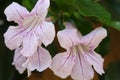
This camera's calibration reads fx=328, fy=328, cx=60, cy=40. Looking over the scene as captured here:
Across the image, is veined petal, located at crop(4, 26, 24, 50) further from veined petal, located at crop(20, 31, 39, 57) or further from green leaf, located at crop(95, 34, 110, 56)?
green leaf, located at crop(95, 34, 110, 56)

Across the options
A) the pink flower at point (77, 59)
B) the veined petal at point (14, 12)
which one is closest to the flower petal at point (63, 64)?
the pink flower at point (77, 59)

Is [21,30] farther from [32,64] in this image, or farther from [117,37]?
[117,37]

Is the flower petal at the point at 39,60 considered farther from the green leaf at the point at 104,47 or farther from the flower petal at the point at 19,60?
the green leaf at the point at 104,47

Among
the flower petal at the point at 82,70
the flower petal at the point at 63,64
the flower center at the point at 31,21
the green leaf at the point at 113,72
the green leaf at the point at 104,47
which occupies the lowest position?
the green leaf at the point at 113,72

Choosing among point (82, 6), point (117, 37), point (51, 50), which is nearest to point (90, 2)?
point (82, 6)

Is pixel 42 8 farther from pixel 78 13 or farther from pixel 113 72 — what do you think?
pixel 113 72

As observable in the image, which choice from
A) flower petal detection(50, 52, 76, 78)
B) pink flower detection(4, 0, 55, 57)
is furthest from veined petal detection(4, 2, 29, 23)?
flower petal detection(50, 52, 76, 78)

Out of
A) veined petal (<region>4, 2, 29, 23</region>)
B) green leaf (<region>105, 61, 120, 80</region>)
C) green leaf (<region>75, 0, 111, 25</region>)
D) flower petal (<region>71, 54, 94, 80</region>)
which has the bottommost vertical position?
green leaf (<region>105, 61, 120, 80</region>)
